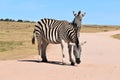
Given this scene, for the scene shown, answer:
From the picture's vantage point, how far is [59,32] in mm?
18719

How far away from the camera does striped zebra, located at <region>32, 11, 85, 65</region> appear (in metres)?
18.4

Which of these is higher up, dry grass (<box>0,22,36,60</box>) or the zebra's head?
the zebra's head

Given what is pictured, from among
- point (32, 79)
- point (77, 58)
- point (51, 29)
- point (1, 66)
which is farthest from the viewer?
point (51, 29)

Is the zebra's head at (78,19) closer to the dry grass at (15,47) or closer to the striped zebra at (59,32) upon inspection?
the striped zebra at (59,32)

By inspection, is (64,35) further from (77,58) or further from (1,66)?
(1,66)

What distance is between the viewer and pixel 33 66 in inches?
653

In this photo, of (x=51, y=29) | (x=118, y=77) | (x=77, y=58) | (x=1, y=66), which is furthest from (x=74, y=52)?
(x=118, y=77)

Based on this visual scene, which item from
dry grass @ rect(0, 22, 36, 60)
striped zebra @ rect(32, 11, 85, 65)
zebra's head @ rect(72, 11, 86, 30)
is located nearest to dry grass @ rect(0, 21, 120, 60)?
dry grass @ rect(0, 22, 36, 60)

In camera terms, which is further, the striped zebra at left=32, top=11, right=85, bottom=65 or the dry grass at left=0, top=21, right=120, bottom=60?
the dry grass at left=0, top=21, right=120, bottom=60

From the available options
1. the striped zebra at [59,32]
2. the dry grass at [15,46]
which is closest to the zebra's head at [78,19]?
the striped zebra at [59,32]

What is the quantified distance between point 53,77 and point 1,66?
125 inches

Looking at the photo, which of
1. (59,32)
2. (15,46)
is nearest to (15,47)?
(15,46)

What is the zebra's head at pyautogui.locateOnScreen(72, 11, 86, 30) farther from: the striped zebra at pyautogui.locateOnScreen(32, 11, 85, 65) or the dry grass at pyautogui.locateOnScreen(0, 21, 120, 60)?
the dry grass at pyautogui.locateOnScreen(0, 21, 120, 60)

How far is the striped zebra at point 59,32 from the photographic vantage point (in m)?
18.4
